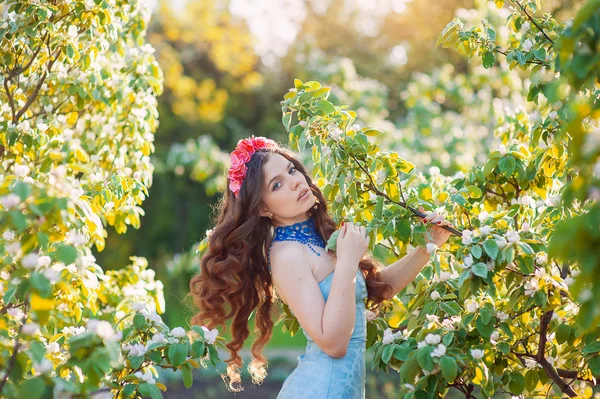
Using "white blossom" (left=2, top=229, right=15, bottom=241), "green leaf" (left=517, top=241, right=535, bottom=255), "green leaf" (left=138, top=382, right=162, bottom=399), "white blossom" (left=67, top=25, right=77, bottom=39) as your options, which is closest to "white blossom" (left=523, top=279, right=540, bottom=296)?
"green leaf" (left=517, top=241, right=535, bottom=255)

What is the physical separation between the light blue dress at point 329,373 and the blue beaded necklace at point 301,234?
156 mm

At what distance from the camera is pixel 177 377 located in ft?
25.4

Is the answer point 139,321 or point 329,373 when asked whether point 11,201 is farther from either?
point 329,373

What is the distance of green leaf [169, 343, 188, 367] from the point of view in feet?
7.07

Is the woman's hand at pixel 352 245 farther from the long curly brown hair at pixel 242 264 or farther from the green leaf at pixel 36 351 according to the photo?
the green leaf at pixel 36 351

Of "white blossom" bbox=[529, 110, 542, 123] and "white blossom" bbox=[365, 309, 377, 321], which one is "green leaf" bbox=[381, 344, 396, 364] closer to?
"white blossom" bbox=[365, 309, 377, 321]

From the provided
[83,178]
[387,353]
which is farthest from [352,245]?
[83,178]

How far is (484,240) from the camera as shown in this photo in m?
2.18

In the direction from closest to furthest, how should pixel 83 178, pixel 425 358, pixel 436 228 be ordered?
pixel 425 358, pixel 436 228, pixel 83 178

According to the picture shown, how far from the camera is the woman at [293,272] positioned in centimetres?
244

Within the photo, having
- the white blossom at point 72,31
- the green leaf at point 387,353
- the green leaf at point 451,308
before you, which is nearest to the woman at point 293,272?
the green leaf at point 387,353

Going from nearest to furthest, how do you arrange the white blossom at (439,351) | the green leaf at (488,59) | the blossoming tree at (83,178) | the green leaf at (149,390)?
the blossoming tree at (83,178) → the green leaf at (149,390) → the white blossom at (439,351) → the green leaf at (488,59)

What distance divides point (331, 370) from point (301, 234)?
0.52 metres

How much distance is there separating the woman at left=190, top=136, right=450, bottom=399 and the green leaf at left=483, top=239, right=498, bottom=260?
0.35 meters
